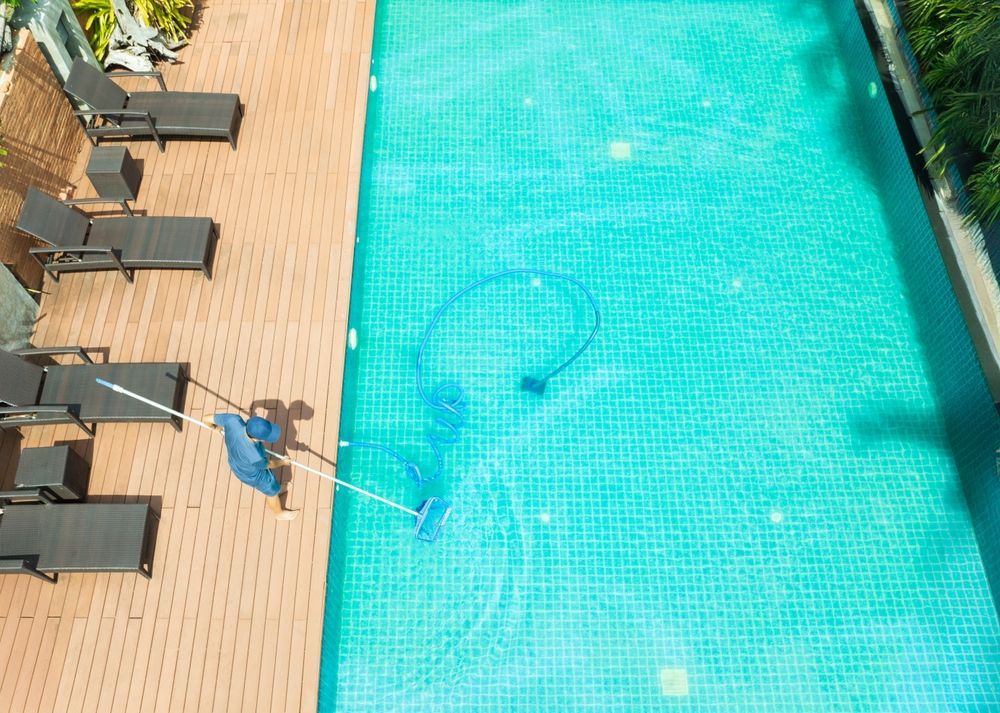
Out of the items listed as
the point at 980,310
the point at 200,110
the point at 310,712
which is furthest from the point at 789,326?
the point at 200,110

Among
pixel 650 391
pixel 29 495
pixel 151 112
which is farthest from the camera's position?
pixel 151 112

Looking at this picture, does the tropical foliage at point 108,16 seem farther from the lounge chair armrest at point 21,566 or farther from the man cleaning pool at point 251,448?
the lounge chair armrest at point 21,566

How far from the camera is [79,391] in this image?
5574 mm

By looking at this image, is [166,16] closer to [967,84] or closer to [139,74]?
[139,74]

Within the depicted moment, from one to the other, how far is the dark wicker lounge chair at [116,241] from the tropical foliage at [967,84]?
7038 mm

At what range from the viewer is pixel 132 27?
24.6ft

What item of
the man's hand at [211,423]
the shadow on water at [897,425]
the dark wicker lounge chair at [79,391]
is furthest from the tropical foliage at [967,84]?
the dark wicker lounge chair at [79,391]

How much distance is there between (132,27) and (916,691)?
31.8ft

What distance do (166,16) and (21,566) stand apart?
5942mm

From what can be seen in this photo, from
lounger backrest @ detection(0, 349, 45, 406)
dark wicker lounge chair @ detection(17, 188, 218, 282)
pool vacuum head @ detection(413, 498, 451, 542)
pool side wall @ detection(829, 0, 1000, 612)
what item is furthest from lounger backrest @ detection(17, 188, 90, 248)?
pool side wall @ detection(829, 0, 1000, 612)

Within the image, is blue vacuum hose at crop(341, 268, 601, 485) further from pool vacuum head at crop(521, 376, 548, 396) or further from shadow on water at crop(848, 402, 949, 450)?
shadow on water at crop(848, 402, 949, 450)

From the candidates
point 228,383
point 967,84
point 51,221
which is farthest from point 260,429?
point 967,84

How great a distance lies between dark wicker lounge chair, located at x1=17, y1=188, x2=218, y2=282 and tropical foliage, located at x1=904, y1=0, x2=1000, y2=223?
23.1ft

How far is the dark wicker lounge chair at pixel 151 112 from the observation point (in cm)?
678
